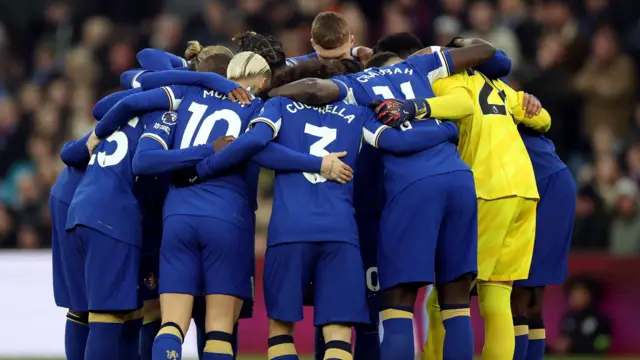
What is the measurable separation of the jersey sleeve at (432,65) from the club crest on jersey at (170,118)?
5.19 feet

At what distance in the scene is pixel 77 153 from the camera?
889cm

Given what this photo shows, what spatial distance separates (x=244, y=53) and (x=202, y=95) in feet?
1.38

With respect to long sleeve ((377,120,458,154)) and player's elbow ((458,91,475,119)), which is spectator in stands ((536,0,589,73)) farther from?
long sleeve ((377,120,458,154))

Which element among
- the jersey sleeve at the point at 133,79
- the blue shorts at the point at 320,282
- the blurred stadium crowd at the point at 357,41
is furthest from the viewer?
the blurred stadium crowd at the point at 357,41

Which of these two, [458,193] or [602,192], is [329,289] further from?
[602,192]

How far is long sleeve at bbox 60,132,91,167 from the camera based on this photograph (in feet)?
29.1

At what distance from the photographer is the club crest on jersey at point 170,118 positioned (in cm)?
848

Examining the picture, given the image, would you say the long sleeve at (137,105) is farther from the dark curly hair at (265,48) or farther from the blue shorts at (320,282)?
the blue shorts at (320,282)

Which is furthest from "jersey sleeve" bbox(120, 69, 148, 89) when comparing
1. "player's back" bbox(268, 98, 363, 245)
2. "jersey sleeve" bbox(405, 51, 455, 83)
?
"jersey sleeve" bbox(405, 51, 455, 83)

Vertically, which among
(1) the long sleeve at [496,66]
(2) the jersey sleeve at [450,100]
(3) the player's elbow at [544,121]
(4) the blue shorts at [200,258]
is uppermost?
(1) the long sleeve at [496,66]

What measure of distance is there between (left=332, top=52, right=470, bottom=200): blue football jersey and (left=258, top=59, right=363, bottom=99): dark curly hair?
0.13m

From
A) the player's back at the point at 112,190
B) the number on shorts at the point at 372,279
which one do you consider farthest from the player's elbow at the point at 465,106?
the player's back at the point at 112,190

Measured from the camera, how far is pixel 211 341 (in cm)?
803

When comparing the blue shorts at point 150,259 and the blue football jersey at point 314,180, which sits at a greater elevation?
the blue football jersey at point 314,180
